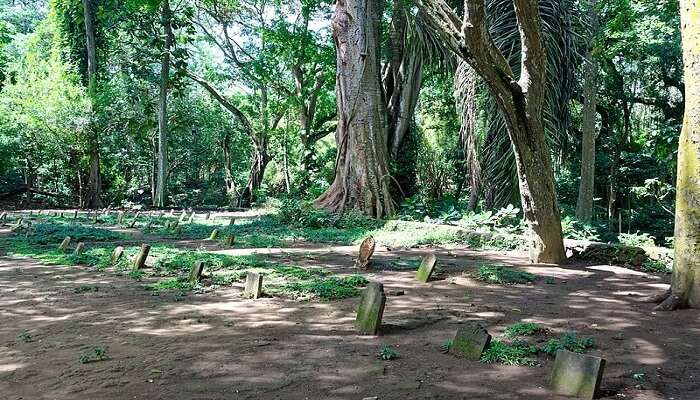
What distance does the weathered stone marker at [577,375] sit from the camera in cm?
328

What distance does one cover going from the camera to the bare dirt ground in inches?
140

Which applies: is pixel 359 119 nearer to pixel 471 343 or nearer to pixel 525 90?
pixel 525 90

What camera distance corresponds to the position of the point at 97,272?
7914mm

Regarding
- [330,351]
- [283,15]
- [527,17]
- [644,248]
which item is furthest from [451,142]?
[330,351]

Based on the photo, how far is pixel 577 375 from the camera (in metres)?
3.34

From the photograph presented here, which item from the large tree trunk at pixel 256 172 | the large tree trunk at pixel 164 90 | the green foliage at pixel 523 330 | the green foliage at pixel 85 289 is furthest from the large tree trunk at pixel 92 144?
the green foliage at pixel 523 330

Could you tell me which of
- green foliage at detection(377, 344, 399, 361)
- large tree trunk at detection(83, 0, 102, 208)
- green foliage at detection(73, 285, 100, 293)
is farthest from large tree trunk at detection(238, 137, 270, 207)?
green foliage at detection(377, 344, 399, 361)

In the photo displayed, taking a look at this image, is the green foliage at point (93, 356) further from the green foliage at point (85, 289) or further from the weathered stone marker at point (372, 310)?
the green foliage at point (85, 289)

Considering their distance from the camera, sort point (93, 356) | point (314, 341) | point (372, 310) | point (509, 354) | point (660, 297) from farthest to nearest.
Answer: point (660, 297) → point (372, 310) → point (314, 341) → point (93, 356) → point (509, 354)

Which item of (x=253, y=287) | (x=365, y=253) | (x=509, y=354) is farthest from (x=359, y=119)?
(x=509, y=354)

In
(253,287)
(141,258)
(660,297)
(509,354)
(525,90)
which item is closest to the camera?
(509,354)

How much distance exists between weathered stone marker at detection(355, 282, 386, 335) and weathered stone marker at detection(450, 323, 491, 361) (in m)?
0.73

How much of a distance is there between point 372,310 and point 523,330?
1.28 meters

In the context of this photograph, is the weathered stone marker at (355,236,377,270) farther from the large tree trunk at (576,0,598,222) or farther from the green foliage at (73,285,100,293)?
the large tree trunk at (576,0,598,222)
